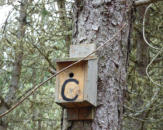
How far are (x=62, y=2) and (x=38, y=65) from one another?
864 millimetres

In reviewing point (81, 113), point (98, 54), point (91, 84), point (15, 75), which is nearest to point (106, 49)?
point (98, 54)

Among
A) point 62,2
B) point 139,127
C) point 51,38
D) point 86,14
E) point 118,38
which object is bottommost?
point 139,127

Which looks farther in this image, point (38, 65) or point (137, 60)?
point (137, 60)

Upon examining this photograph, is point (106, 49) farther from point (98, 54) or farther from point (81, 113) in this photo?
point (81, 113)

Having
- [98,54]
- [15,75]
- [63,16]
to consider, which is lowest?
[98,54]

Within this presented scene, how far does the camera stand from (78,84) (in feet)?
6.63

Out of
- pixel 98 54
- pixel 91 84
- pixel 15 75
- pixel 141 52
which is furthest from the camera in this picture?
pixel 141 52

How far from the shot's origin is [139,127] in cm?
430

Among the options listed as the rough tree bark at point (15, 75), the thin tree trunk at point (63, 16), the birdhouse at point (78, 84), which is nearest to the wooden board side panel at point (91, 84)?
the birdhouse at point (78, 84)

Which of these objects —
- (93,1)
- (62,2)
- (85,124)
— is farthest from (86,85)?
(62,2)

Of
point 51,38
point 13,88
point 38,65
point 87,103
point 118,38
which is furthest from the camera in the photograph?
point 13,88

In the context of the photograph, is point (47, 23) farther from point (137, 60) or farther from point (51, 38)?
point (137, 60)

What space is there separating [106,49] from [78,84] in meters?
0.30

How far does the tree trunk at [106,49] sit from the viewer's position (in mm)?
1995
